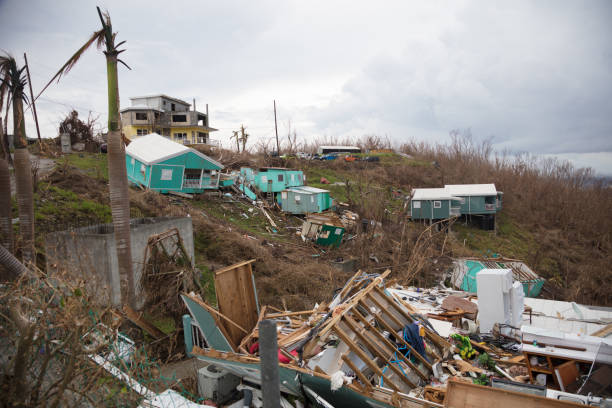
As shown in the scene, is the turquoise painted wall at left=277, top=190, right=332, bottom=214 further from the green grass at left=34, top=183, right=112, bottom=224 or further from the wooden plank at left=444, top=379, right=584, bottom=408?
the wooden plank at left=444, top=379, right=584, bottom=408

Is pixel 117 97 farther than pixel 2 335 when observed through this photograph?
Yes

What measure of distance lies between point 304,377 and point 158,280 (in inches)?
210

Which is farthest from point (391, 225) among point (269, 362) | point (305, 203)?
point (269, 362)

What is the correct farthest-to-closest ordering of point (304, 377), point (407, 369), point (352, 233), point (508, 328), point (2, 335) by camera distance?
point (352, 233) → point (508, 328) → point (407, 369) → point (304, 377) → point (2, 335)

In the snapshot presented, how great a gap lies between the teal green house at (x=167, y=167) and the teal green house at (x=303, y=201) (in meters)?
5.55

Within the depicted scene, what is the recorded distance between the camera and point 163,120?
45656mm

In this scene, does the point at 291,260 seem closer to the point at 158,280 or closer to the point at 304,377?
the point at 158,280

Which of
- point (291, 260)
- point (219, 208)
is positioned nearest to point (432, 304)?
point (291, 260)

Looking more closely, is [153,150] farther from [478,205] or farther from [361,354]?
[478,205]

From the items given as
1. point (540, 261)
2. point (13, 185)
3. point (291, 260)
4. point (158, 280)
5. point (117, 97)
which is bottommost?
point (540, 261)

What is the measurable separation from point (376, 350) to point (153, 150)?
24105 mm

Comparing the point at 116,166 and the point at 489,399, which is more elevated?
the point at 116,166

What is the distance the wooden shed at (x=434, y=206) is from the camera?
30438 millimetres

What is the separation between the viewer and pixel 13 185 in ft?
59.7
